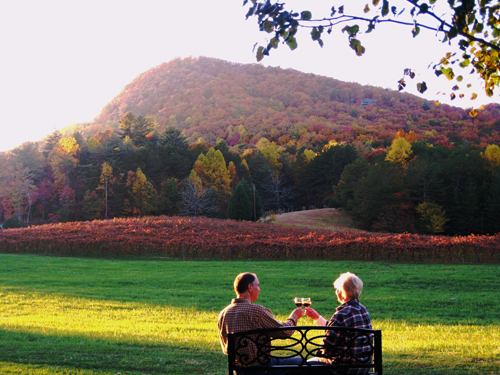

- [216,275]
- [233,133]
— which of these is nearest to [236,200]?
[216,275]

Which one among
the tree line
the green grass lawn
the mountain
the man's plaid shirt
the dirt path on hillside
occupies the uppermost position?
the mountain

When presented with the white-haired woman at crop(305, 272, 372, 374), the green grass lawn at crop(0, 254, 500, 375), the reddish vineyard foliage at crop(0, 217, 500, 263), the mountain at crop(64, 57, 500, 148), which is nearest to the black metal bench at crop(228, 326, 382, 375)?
the white-haired woman at crop(305, 272, 372, 374)

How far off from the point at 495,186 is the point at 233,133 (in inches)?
3737

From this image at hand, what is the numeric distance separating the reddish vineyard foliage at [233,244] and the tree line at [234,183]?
1666 centimetres

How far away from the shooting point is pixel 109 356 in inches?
290

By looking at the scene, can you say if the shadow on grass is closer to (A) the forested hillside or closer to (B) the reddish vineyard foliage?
(B) the reddish vineyard foliage

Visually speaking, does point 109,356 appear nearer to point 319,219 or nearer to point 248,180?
point 319,219

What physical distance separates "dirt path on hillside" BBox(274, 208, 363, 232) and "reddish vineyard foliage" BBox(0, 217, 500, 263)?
18.3 m

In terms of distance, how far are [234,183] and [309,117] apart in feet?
289

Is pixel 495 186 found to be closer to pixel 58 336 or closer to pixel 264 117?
pixel 58 336

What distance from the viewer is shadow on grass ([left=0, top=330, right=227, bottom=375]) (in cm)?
Result: 668

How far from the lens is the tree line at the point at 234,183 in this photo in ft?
193

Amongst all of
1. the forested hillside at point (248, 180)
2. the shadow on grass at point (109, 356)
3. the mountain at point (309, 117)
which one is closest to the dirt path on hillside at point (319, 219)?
the forested hillside at point (248, 180)

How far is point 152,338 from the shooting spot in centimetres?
902
